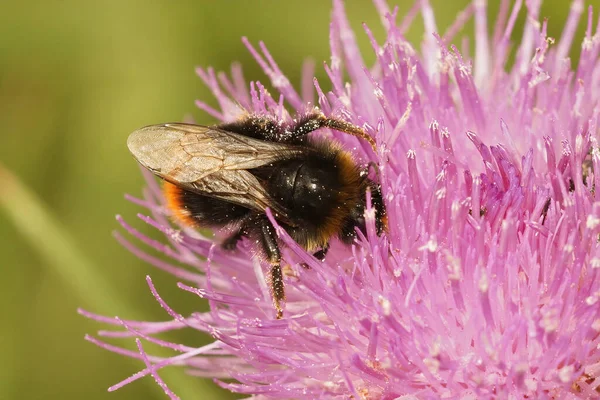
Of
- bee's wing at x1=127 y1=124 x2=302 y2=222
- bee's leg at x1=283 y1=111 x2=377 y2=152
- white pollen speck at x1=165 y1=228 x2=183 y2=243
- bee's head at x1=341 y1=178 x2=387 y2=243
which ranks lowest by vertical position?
bee's head at x1=341 y1=178 x2=387 y2=243

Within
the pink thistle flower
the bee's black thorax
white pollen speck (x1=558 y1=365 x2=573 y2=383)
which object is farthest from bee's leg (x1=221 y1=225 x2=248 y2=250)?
white pollen speck (x1=558 y1=365 x2=573 y2=383)

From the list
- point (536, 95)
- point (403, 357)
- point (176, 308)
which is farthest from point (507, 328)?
point (176, 308)

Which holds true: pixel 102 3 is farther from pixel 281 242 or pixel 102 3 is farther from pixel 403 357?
pixel 403 357

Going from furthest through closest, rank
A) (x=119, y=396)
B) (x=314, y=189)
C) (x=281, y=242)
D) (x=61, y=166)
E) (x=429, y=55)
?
(x=61, y=166), (x=119, y=396), (x=429, y=55), (x=281, y=242), (x=314, y=189)

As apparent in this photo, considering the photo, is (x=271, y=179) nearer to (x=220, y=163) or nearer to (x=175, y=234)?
(x=220, y=163)

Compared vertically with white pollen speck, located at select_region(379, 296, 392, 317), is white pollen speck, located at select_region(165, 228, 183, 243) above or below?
above

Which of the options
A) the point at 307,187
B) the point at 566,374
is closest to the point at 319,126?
the point at 307,187

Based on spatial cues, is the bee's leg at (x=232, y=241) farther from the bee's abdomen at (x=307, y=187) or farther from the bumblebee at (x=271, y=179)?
the bee's abdomen at (x=307, y=187)

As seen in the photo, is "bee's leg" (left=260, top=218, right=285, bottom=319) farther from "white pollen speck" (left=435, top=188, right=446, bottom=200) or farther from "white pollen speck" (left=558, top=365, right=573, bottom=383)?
"white pollen speck" (left=558, top=365, right=573, bottom=383)
